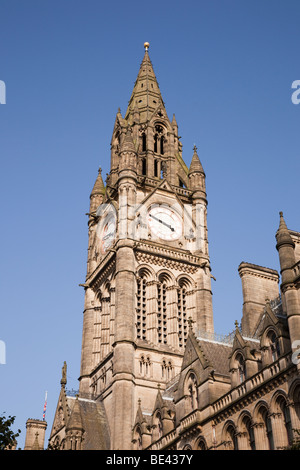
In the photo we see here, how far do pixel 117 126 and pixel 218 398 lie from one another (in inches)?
1586

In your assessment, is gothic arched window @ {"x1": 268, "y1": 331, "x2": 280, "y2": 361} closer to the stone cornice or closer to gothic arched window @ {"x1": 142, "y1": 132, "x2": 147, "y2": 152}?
the stone cornice

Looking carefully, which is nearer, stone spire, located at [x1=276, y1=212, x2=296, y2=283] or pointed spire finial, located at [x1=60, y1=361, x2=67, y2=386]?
stone spire, located at [x1=276, y1=212, x2=296, y2=283]

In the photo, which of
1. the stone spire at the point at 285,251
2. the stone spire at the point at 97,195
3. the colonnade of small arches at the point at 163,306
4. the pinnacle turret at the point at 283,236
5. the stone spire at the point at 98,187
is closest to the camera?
the stone spire at the point at 285,251

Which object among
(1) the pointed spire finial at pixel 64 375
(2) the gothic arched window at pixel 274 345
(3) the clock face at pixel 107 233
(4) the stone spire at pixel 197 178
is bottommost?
(2) the gothic arched window at pixel 274 345

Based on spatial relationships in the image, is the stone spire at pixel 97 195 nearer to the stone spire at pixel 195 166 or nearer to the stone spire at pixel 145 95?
the stone spire at pixel 145 95

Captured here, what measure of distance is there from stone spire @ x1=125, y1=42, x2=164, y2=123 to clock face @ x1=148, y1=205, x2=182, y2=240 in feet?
36.6

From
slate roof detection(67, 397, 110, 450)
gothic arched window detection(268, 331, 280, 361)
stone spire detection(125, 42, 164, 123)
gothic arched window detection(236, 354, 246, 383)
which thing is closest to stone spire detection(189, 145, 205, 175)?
stone spire detection(125, 42, 164, 123)

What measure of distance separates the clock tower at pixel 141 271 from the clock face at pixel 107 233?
0.12m

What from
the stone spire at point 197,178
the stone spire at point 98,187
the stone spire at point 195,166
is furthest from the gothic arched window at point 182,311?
the stone spire at point 98,187

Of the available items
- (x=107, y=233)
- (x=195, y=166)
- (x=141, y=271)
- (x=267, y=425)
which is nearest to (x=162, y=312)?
(x=141, y=271)

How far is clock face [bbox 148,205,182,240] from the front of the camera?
60.8 meters

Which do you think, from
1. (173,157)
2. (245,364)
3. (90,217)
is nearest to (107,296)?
(90,217)

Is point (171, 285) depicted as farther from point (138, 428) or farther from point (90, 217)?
point (138, 428)

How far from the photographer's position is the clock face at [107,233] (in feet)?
199
